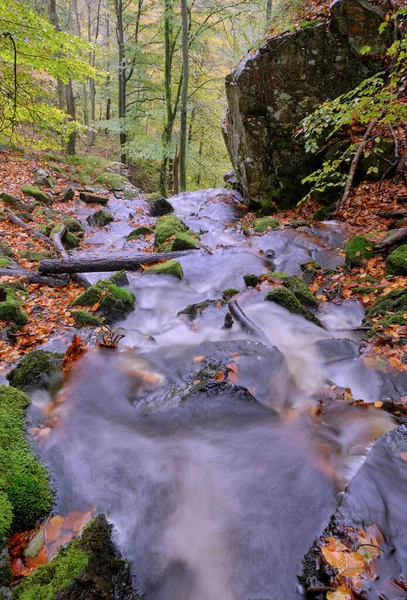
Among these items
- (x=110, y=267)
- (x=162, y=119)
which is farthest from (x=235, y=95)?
(x=110, y=267)

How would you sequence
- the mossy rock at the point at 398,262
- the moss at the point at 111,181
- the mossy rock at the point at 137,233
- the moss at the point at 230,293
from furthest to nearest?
the moss at the point at 111,181, the mossy rock at the point at 137,233, the moss at the point at 230,293, the mossy rock at the point at 398,262

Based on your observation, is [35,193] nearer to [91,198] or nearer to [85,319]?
[91,198]

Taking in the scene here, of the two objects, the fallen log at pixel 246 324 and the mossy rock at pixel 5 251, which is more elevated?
the mossy rock at pixel 5 251

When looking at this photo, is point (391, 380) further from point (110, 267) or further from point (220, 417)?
point (110, 267)

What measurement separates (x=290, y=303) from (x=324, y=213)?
5.86m

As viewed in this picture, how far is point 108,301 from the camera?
573cm

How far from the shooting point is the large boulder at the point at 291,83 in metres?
8.41

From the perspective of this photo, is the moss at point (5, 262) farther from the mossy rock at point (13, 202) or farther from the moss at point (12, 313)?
the mossy rock at point (13, 202)

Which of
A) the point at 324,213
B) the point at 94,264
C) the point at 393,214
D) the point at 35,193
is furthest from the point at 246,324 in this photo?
the point at 35,193

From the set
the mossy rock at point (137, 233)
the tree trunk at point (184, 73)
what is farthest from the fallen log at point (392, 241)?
the tree trunk at point (184, 73)

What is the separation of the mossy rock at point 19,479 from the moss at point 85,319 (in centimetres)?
241

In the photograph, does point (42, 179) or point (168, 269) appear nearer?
point (168, 269)

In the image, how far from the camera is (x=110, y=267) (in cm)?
709

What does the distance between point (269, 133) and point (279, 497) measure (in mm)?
10899
